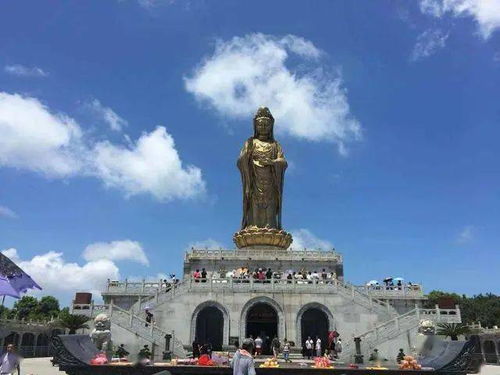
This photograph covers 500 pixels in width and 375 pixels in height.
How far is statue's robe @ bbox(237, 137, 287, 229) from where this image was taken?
139 feet

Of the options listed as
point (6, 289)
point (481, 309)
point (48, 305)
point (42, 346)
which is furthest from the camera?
point (48, 305)

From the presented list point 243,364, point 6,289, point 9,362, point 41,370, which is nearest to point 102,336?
point 9,362

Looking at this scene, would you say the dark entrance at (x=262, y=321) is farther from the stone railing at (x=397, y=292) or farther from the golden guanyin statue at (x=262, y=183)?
the golden guanyin statue at (x=262, y=183)

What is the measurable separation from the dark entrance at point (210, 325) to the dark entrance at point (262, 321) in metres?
1.62

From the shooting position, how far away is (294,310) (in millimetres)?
27703

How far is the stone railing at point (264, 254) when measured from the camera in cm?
3562

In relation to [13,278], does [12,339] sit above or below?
below

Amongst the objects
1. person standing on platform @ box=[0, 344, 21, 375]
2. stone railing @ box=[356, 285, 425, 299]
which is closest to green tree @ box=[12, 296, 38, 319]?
stone railing @ box=[356, 285, 425, 299]

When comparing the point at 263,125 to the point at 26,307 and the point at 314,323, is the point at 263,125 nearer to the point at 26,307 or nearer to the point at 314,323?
the point at 314,323

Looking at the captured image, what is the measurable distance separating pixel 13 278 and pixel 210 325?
16.7 meters

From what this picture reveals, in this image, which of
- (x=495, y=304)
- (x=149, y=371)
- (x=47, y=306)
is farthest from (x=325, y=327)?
(x=47, y=306)

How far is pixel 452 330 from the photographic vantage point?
81.2ft

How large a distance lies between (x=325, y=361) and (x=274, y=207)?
102ft

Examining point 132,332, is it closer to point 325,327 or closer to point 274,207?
point 325,327
